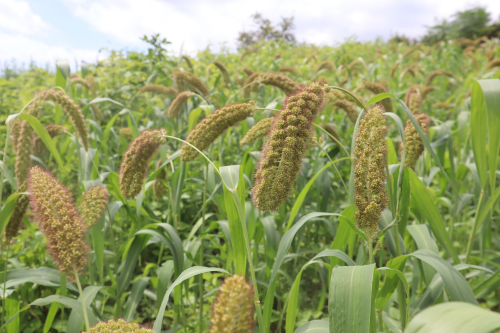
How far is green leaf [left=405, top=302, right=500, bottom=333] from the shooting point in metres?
0.62

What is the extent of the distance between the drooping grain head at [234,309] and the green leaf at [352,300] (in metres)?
0.51

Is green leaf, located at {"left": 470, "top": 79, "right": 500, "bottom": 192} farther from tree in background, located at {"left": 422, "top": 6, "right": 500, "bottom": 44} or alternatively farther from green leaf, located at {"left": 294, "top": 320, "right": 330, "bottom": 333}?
tree in background, located at {"left": 422, "top": 6, "right": 500, "bottom": 44}

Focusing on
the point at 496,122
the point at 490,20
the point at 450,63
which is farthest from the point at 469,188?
the point at 490,20

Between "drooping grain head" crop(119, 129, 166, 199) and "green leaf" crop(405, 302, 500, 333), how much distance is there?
1.32 meters

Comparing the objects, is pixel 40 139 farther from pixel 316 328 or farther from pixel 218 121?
pixel 316 328

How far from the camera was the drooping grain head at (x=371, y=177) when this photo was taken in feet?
3.66

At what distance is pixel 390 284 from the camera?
161 cm

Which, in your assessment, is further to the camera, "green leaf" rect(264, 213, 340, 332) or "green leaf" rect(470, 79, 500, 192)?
"green leaf" rect(470, 79, 500, 192)

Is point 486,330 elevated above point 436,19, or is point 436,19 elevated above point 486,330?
point 436,19

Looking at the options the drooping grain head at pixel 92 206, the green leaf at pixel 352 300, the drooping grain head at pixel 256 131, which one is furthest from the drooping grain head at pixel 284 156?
the drooping grain head at pixel 92 206

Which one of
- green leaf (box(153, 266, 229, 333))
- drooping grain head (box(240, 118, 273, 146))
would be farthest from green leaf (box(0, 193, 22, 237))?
drooping grain head (box(240, 118, 273, 146))

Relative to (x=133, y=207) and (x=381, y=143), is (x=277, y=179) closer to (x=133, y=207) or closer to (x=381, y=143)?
(x=381, y=143)

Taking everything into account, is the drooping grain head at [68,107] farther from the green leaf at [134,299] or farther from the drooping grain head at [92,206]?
the green leaf at [134,299]

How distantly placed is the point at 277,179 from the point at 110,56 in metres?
5.95
